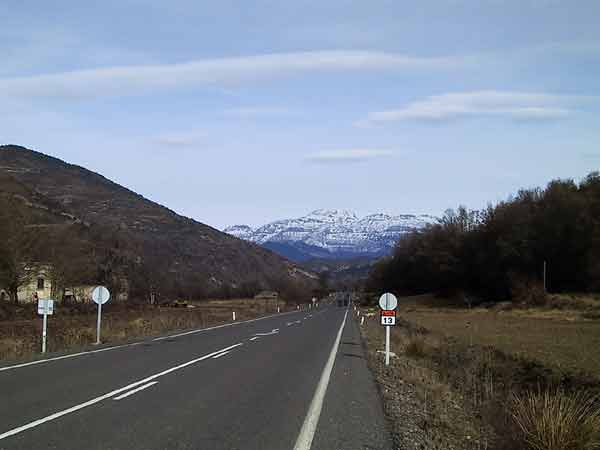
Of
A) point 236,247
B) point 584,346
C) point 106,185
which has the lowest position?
point 584,346

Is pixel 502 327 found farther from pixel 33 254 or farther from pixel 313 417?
pixel 313 417

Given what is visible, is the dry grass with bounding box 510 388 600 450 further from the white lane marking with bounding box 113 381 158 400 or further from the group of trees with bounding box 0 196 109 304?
the group of trees with bounding box 0 196 109 304

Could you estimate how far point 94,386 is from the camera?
13773mm

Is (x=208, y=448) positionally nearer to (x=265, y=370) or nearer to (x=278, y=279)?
(x=265, y=370)

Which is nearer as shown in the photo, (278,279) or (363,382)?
(363,382)

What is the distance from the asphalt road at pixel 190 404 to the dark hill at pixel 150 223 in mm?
103863

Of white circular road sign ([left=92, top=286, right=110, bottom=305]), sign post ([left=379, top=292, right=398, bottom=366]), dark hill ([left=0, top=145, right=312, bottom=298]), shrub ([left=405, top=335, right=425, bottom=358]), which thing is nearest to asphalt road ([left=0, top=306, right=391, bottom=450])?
sign post ([left=379, top=292, right=398, bottom=366])

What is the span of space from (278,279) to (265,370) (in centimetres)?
14628

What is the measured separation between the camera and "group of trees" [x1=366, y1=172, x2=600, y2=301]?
7569cm

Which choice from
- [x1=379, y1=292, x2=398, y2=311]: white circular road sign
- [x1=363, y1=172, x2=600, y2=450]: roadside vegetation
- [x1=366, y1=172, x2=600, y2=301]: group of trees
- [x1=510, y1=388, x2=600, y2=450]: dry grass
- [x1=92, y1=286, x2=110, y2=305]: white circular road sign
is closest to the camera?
[x1=510, y1=388, x2=600, y2=450]: dry grass

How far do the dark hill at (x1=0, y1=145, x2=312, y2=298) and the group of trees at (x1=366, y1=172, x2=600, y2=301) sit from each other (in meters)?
45.7

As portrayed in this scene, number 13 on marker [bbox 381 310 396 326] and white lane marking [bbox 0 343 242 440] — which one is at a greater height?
number 13 on marker [bbox 381 310 396 326]

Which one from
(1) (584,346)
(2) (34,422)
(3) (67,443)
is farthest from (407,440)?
(1) (584,346)

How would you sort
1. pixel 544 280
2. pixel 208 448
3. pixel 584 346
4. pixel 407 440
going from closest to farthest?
pixel 208 448 → pixel 407 440 → pixel 584 346 → pixel 544 280
